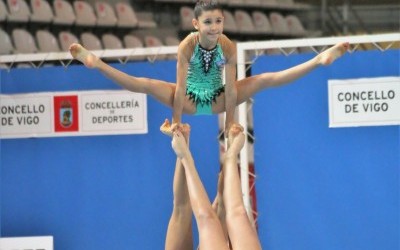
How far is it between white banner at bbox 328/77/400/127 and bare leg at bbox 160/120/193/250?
181 centimetres

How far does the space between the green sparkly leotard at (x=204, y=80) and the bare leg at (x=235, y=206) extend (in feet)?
0.60

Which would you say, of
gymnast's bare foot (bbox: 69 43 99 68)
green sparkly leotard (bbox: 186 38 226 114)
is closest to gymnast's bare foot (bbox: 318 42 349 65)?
green sparkly leotard (bbox: 186 38 226 114)

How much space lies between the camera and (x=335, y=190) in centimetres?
590

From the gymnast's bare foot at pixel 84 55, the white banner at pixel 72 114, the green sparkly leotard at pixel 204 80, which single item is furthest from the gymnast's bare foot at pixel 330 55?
the white banner at pixel 72 114

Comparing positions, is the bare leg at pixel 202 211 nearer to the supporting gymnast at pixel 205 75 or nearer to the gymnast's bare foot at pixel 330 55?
the supporting gymnast at pixel 205 75

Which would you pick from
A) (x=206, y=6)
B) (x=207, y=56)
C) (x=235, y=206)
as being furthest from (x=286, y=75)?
(x=235, y=206)

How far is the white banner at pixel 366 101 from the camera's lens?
18.8 feet

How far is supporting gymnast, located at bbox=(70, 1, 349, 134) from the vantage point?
4039 mm

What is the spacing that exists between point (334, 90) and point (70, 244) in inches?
83.4

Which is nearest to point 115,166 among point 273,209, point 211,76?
point 273,209


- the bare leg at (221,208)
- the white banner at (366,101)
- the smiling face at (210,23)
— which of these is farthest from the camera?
the white banner at (366,101)

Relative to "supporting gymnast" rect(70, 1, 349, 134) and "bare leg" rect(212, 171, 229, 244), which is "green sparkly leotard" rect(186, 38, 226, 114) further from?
"bare leg" rect(212, 171, 229, 244)

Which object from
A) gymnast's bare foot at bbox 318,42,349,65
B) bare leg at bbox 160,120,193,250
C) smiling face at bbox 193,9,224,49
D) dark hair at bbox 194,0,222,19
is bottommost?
bare leg at bbox 160,120,193,250

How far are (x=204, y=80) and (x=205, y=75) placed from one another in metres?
0.03
